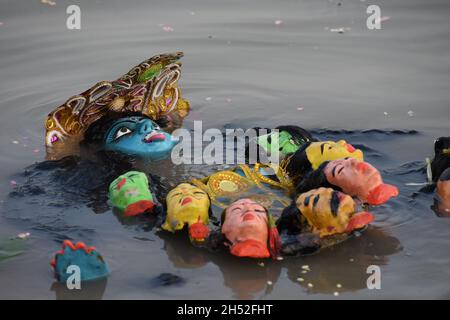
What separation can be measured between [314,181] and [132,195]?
104 cm

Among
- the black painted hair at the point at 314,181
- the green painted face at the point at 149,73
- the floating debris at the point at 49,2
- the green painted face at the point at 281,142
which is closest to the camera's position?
the black painted hair at the point at 314,181

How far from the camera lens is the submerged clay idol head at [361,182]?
13.7 feet

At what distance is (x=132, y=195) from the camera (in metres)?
4.48

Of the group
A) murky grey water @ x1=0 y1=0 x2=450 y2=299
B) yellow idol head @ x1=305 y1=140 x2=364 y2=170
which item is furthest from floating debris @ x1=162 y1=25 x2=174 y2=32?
yellow idol head @ x1=305 y1=140 x2=364 y2=170

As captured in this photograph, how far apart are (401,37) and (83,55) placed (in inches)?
123

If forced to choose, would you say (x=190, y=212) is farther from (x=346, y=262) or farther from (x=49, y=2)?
(x=49, y=2)

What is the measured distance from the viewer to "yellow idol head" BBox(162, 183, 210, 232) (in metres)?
4.19

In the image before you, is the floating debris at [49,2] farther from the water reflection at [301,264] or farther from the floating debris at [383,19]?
the water reflection at [301,264]

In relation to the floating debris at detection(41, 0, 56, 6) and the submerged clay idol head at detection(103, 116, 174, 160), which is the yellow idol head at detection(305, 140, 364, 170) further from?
the floating debris at detection(41, 0, 56, 6)

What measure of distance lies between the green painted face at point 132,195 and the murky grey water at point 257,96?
0.13 metres

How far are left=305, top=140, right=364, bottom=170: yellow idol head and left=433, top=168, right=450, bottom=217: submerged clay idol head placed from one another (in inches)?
19.1

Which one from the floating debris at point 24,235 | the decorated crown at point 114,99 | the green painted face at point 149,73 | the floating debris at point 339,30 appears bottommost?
the floating debris at point 24,235

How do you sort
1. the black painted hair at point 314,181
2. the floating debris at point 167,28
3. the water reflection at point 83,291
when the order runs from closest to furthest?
the water reflection at point 83,291 → the black painted hair at point 314,181 → the floating debris at point 167,28

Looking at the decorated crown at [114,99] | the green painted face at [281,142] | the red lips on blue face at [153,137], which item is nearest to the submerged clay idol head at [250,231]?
the green painted face at [281,142]
